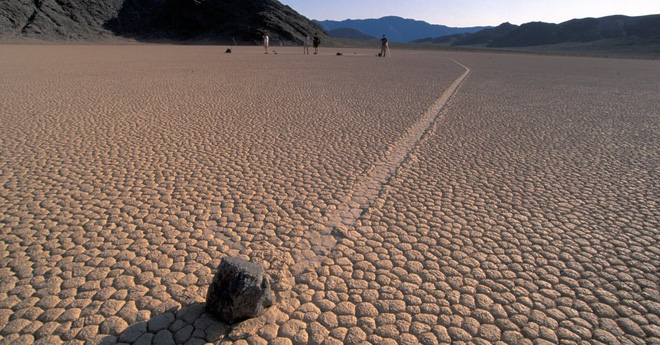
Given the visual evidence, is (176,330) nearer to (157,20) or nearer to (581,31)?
(157,20)

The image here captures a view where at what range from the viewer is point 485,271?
309 centimetres

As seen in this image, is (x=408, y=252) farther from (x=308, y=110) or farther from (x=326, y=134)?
(x=308, y=110)

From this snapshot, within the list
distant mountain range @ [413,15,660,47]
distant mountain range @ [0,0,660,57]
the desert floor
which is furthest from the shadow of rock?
distant mountain range @ [413,15,660,47]

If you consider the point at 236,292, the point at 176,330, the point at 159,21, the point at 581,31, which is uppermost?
the point at 159,21

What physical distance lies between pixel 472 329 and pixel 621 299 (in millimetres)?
1148

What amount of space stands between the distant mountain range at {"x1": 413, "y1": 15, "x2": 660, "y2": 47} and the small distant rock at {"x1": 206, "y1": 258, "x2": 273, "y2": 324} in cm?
8228

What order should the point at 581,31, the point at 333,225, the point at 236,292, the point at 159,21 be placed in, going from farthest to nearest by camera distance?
1. the point at 581,31
2. the point at 159,21
3. the point at 333,225
4. the point at 236,292

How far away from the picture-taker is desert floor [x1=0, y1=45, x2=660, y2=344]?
2.58 m

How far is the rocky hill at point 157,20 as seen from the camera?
41.6 meters

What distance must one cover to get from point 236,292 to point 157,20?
2176 inches

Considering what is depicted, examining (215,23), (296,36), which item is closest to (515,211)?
(296,36)

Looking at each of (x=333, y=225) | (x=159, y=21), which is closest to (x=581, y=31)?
(x=159, y=21)

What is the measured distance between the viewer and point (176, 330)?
248 cm

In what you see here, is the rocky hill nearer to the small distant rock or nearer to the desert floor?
the desert floor
